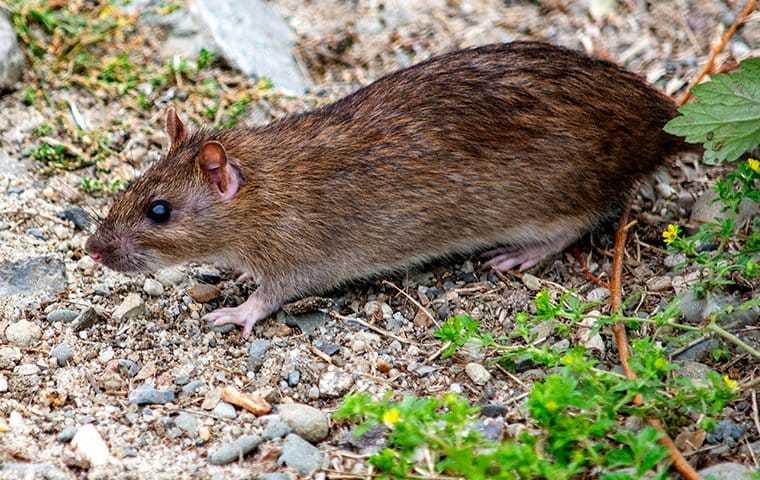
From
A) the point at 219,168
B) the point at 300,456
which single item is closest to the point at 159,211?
the point at 219,168

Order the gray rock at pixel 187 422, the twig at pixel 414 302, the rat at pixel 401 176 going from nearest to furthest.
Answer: the gray rock at pixel 187 422, the twig at pixel 414 302, the rat at pixel 401 176

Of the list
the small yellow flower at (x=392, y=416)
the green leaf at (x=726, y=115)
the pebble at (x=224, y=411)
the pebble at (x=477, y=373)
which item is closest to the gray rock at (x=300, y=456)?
the pebble at (x=224, y=411)

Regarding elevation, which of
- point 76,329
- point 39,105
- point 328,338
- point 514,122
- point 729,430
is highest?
point 39,105

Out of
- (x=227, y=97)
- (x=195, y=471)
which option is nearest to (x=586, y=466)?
(x=195, y=471)

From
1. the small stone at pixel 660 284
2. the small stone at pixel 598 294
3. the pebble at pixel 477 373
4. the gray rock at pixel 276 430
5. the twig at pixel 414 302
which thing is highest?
the gray rock at pixel 276 430

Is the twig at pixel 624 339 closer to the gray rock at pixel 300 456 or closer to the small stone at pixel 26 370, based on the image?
the gray rock at pixel 300 456

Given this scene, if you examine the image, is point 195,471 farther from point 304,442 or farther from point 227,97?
point 227,97

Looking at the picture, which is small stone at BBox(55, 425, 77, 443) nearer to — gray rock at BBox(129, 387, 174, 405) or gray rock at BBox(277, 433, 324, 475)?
gray rock at BBox(129, 387, 174, 405)
